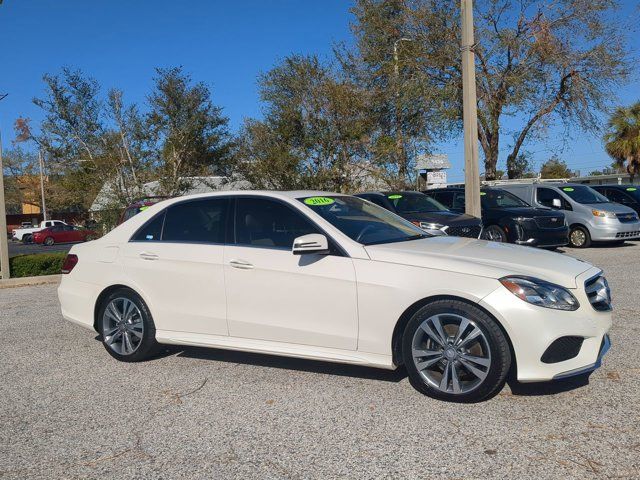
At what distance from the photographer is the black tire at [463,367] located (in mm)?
4215

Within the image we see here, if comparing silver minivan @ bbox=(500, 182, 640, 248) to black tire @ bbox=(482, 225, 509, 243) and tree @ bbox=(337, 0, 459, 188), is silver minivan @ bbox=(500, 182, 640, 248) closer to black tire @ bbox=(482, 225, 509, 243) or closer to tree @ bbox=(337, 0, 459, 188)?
black tire @ bbox=(482, 225, 509, 243)

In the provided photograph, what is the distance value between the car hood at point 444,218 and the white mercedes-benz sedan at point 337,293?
5.81 meters

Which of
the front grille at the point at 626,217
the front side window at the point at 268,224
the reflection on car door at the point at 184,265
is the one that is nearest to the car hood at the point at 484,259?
the front side window at the point at 268,224

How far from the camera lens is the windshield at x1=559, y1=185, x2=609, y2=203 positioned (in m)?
16.3

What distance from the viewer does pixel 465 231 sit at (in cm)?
1169

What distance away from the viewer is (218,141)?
800 inches

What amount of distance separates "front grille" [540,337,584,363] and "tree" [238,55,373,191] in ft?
47.9

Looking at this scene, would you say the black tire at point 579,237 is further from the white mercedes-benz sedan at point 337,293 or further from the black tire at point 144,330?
the black tire at point 144,330

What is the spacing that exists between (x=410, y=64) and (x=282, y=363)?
16166 mm

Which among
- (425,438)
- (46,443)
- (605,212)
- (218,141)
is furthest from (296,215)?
(218,141)

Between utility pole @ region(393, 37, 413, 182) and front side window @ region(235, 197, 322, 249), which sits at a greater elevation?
utility pole @ region(393, 37, 413, 182)

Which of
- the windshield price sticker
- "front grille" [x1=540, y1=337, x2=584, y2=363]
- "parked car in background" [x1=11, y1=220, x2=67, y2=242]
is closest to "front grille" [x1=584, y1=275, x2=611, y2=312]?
"front grille" [x1=540, y1=337, x2=584, y2=363]

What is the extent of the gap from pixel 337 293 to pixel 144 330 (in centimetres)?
207

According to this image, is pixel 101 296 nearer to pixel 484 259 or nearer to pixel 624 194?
pixel 484 259
